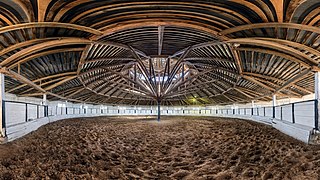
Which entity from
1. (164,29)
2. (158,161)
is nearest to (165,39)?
(164,29)

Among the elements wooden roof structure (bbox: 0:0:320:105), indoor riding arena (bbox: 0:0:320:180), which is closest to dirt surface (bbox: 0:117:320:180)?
indoor riding arena (bbox: 0:0:320:180)

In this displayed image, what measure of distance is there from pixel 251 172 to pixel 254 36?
25.8 ft

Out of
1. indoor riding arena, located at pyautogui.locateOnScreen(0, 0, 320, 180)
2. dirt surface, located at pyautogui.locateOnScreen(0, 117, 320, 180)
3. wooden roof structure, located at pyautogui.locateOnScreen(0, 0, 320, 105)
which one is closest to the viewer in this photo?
dirt surface, located at pyautogui.locateOnScreen(0, 117, 320, 180)

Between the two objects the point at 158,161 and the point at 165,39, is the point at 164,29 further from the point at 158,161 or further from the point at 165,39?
the point at 158,161

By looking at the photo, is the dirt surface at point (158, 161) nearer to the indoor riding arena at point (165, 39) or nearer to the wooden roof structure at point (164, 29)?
the indoor riding arena at point (165, 39)

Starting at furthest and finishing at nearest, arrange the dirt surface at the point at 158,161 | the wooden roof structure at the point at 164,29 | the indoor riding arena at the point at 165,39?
1. the wooden roof structure at the point at 164,29
2. the indoor riding arena at the point at 165,39
3. the dirt surface at the point at 158,161

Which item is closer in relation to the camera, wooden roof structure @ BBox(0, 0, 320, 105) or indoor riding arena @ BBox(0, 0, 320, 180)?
indoor riding arena @ BBox(0, 0, 320, 180)

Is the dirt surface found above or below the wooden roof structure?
below

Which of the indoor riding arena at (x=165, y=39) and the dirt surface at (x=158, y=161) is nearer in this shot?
the dirt surface at (x=158, y=161)

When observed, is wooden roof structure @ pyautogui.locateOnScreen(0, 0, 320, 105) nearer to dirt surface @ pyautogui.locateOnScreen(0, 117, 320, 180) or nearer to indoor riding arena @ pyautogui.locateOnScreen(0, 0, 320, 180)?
indoor riding arena @ pyautogui.locateOnScreen(0, 0, 320, 180)

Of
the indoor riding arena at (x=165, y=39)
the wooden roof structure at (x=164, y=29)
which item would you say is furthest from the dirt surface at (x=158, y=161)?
the wooden roof structure at (x=164, y=29)

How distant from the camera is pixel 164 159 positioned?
350 inches

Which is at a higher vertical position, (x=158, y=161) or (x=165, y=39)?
(x=165, y=39)

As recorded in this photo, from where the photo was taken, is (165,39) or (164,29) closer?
(164,29)
